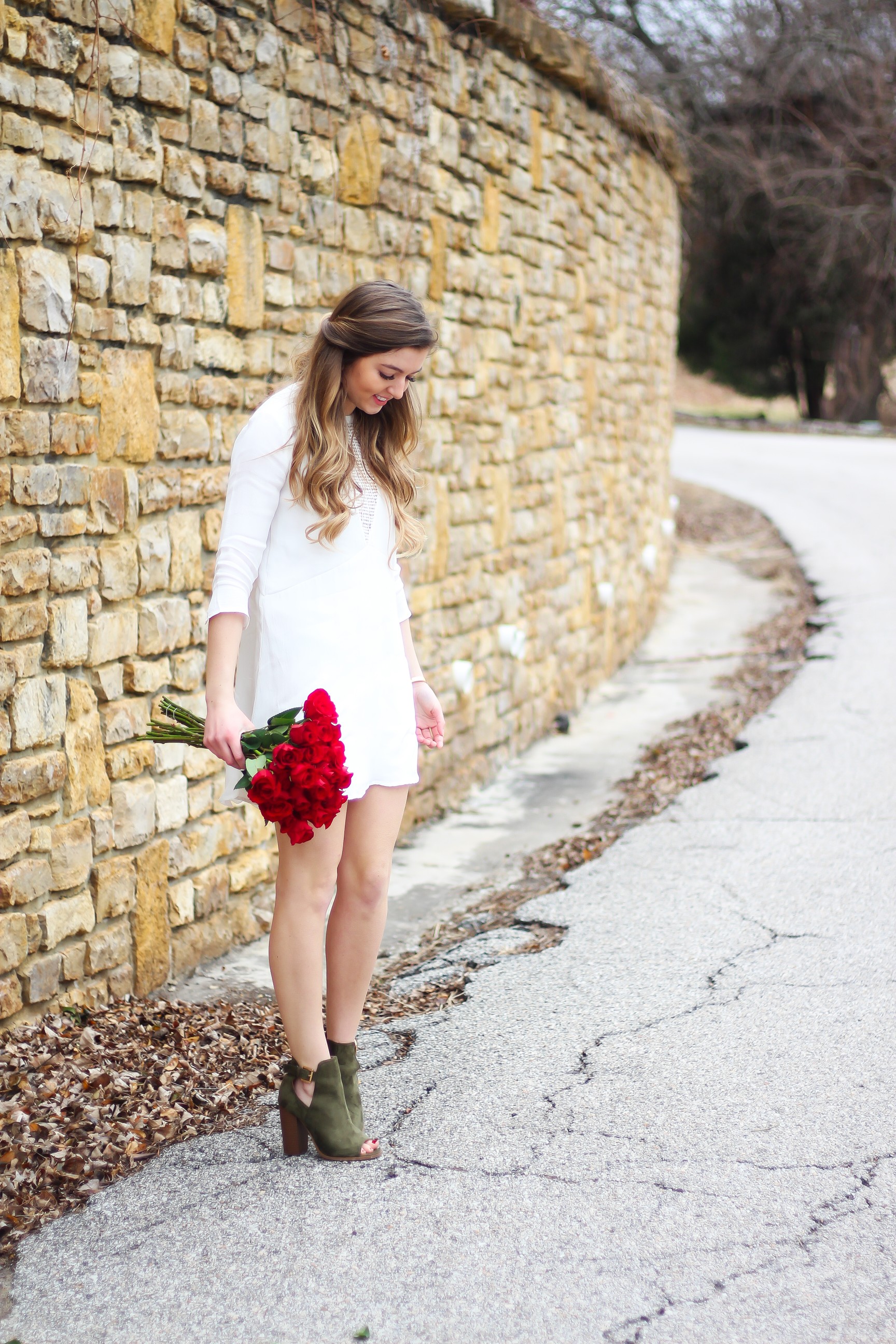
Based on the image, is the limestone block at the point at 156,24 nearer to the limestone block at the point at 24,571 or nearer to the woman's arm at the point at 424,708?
the limestone block at the point at 24,571

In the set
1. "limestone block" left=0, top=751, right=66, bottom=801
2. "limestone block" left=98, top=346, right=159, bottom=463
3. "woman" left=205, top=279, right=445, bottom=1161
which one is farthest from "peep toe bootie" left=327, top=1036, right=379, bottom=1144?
"limestone block" left=98, top=346, right=159, bottom=463

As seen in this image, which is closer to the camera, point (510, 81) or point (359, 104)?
point (359, 104)

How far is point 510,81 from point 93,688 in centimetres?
416

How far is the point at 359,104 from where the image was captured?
4703 mm

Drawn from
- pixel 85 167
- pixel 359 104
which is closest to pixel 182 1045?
pixel 85 167

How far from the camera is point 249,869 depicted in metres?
4.21

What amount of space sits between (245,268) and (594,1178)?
2.92 m

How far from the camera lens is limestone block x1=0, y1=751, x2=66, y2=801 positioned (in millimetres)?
3080

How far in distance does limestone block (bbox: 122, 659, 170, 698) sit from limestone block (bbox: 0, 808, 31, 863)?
0.55m

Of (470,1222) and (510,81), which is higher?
(510,81)

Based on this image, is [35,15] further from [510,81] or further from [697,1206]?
[510,81]

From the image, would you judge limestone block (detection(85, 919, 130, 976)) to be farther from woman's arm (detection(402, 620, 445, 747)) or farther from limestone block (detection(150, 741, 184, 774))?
→ woman's arm (detection(402, 620, 445, 747))

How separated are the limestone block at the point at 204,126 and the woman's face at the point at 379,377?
1.53m

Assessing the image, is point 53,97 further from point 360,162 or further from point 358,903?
Result: point 358,903
